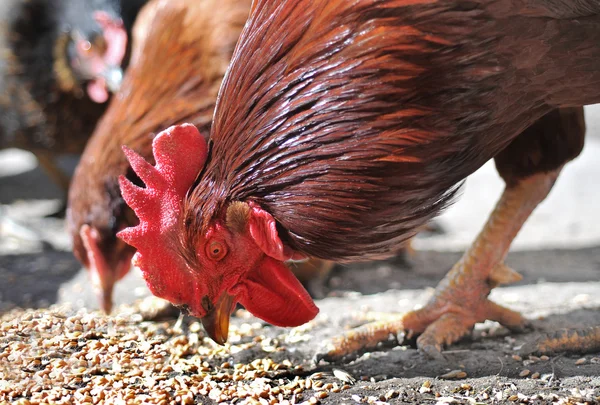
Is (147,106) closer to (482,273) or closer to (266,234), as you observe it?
(266,234)

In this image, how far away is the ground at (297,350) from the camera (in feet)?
7.20

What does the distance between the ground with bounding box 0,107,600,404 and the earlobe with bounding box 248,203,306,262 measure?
0.45 metres

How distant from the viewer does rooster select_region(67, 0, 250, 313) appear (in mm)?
2930

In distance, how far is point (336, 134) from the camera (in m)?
1.97

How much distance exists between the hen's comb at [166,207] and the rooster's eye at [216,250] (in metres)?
0.11

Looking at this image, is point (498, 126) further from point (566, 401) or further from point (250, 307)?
point (250, 307)

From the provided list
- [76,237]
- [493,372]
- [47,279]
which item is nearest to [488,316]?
[493,372]

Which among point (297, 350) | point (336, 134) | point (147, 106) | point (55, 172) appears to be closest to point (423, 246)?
point (297, 350)

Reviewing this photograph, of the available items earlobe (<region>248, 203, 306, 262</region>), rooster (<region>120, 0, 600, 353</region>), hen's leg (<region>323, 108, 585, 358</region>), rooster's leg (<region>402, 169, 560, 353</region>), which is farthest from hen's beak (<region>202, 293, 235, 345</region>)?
rooster's leg (<region>402, 169, 560, 353</region>)

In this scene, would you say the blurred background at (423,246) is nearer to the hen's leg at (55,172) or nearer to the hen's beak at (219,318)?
the hen's leg at (55,172)

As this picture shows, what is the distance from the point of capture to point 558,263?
4.05 metres

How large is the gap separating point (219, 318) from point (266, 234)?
1.22 feet

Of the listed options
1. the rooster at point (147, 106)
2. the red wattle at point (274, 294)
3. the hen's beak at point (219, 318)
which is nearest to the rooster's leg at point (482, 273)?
the red wattle at point (274, 294)

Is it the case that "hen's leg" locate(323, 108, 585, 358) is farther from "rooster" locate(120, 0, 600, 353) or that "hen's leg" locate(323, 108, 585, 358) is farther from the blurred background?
the blurred background
